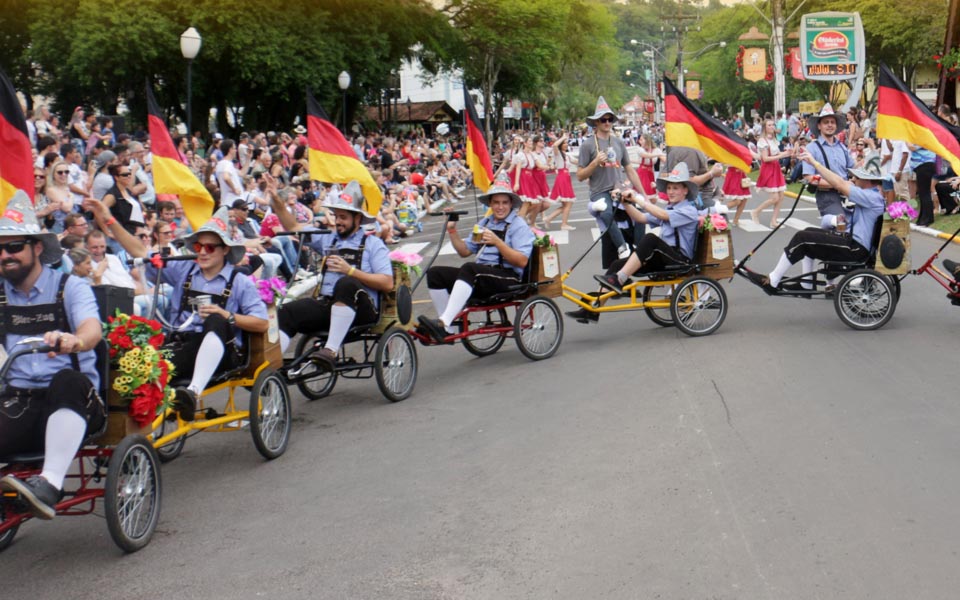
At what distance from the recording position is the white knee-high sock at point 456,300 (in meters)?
10.0

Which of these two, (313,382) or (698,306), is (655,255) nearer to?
(698,306)

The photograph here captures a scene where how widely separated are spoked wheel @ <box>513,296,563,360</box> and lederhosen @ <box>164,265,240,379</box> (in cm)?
322

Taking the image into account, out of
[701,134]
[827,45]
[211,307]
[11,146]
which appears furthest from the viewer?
[827,45]

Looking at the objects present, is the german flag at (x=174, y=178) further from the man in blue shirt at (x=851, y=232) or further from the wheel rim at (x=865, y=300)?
the wheel rim at (x=865, y=300)

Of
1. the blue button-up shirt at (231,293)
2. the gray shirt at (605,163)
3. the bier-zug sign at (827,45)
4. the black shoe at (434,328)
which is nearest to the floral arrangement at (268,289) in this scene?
the blue button-up shirt at (231,293)

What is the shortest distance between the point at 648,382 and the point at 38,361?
15.9 feet

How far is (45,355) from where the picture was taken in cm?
604

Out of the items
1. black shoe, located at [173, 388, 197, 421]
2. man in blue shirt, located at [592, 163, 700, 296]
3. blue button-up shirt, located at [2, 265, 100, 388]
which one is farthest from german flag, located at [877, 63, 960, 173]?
blue button-up shirt, located at [2, 265, 100, 388]

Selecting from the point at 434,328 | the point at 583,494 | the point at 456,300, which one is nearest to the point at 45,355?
the point at 583,494

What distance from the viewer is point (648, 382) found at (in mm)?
9211

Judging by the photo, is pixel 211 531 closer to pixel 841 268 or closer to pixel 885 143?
pixel 841 268

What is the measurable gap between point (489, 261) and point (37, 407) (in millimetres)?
5325

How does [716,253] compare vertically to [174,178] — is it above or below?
below

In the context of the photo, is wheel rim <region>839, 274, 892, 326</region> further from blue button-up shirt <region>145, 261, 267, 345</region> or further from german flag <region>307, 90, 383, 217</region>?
blue button-up shirt <region>145, 261, 267, 345</region>
